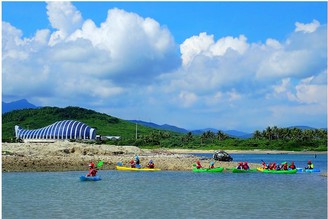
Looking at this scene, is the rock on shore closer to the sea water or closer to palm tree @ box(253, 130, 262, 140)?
the sea water

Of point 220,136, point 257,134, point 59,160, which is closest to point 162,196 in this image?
point 59,160

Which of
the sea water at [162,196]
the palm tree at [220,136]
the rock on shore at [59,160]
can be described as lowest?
the sea water at [162,196]

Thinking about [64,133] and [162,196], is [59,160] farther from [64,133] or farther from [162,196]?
[64,133]

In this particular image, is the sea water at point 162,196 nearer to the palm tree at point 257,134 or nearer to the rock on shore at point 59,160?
the rock on shore at point 59,160

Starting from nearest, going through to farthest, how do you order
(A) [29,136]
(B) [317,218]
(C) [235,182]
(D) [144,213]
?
(B) [317,218] → (D) [144,213] → (C) [235,182] → (A) [29,136]

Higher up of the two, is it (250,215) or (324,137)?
(324,137)

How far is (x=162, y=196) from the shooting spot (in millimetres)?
35969

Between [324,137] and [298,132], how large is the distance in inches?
388

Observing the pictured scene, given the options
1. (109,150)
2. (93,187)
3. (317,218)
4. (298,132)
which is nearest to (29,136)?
(109,150)

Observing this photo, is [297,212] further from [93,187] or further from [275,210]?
[93,187]

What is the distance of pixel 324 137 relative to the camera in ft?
589

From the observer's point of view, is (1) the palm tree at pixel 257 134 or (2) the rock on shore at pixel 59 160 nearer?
(2) the rock on shore at pixel 59 160

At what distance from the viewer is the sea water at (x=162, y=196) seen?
2808cm

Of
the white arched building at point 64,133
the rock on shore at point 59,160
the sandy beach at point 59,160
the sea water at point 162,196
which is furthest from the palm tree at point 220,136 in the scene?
the sea water at point 162,196
